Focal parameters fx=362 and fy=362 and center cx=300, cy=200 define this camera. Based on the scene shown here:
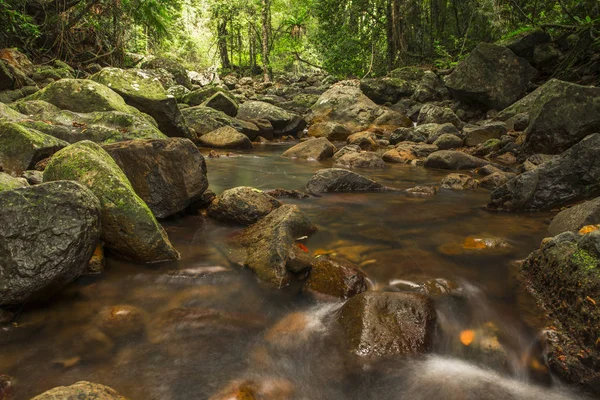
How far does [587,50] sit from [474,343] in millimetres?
13170

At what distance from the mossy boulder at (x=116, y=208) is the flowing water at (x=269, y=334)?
0.15 m

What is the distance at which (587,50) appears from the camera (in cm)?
1150

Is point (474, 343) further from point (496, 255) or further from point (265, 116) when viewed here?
point (265, 116)

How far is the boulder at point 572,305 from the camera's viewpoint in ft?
7.29

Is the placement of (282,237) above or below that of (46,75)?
below

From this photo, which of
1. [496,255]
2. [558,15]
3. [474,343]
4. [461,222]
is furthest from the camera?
[558,15]

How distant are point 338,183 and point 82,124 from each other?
4.49 m

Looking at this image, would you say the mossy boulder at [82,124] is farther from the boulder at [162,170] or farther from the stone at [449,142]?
the stone at [449,142]

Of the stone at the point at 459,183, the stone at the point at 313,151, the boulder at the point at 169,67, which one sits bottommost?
the stone at the point at 459,183

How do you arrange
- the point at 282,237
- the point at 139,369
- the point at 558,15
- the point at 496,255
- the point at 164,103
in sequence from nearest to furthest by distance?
the point at 139,369
the point at 282,237
the point at 496,255
the point at 164,103
the point at 558,15

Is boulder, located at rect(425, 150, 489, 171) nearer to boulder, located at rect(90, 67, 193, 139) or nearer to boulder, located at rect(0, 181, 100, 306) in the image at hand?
boulder, located at rect(90, 67, 193, 139)

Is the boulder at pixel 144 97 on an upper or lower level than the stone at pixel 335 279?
upper

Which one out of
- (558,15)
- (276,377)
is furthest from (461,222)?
(558,15)

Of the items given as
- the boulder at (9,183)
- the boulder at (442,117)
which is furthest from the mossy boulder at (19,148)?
the boulder at (442,117)
